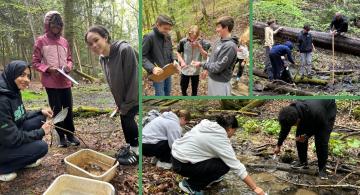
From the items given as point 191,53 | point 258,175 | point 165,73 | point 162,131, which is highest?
point 191,53

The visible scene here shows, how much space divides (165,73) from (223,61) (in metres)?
0.42

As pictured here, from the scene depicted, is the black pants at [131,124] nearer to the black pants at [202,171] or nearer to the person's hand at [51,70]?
the black pants at [202,171]

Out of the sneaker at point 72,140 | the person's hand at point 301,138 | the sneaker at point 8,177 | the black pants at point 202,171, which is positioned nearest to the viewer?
the black pants at point 202,171

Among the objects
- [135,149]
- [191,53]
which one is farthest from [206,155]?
[191,53]

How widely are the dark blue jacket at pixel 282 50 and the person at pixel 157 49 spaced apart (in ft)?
2.99

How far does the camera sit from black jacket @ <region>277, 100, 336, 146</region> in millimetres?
3172

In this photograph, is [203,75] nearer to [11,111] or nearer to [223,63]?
[223,63]

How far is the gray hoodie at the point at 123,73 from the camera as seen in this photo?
3.13 metres

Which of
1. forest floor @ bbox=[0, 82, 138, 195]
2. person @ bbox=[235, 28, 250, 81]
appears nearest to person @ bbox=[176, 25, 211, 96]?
person @ bbox=[235, 28, 250, 81]

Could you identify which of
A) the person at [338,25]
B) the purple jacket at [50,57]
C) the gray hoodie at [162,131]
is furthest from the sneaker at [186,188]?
the person at [338,25]

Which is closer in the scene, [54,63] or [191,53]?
[191,53]

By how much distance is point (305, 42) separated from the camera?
327 centimetres

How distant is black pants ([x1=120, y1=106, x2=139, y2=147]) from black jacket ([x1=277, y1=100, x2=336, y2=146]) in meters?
1.51

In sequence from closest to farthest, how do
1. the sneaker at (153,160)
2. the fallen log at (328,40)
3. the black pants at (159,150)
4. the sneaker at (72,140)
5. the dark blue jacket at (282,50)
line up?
the dark blue jacket at (282,50)
the fallen log at (328,40)
the black pants at (159,150)
the sneaker at (153,160)
the sneaker at (72,140)
